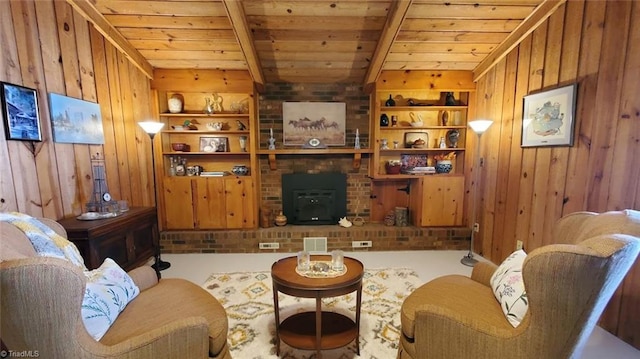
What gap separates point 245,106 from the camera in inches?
152

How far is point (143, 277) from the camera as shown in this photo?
171cm

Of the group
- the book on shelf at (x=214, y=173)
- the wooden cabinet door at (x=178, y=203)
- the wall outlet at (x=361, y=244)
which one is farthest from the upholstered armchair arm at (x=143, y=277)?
the wall outlet at (x=361, y=244)

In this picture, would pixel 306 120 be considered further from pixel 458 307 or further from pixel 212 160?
pixel 458 307

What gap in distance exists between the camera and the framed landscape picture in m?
2.15

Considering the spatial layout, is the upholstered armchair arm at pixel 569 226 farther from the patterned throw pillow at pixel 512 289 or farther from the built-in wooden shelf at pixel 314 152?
the built-in wooden shelf at pixel 314 152

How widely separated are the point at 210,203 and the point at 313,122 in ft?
5.95

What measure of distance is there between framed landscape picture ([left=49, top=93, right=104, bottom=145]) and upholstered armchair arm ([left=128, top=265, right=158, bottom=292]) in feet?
4.50

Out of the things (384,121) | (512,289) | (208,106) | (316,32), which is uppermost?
(316,32)

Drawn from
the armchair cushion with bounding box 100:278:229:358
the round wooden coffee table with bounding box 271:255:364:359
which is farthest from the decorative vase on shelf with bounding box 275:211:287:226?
the armchair cushion with bounding box 100:278:229:358

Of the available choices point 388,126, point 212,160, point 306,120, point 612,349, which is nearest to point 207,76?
point 212,160

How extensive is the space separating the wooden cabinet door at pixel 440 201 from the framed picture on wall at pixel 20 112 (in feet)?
12.7

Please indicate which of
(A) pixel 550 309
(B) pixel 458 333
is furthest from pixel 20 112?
(A) pixel 550 309

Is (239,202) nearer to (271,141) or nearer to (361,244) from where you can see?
(271,141)

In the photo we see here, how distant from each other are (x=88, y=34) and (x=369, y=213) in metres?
3.80
